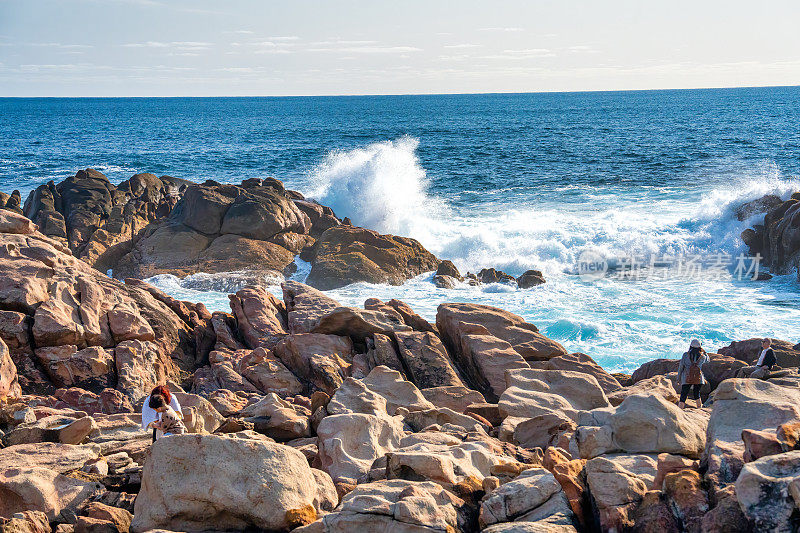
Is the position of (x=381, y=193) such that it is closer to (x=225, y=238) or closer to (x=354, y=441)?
(x=225, y=238)

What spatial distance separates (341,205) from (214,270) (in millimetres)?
13328

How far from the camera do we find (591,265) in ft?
82.5

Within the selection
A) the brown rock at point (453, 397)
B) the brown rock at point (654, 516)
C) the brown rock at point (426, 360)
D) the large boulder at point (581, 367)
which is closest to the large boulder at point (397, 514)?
the brown rock at point (654, 516)

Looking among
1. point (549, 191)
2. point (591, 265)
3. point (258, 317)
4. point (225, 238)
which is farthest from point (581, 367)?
point (549, 191)

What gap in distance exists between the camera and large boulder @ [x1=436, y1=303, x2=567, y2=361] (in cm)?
1292

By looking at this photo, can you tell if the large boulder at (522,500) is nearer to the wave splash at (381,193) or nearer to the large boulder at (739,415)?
the large boulder at (739,415)

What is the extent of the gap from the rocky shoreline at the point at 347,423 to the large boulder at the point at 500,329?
5 centimetres

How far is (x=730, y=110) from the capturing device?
102m

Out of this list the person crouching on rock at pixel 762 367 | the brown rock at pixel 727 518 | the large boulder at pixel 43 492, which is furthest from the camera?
the person crouching on rock at pixel 762 367

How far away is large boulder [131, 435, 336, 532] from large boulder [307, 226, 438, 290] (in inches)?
590

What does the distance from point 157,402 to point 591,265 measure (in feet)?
66.8

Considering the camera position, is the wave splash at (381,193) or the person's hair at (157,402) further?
the wave splash at (381,193)

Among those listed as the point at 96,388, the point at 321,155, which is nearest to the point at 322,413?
the point at 96,388

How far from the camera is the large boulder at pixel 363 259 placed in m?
21.2
